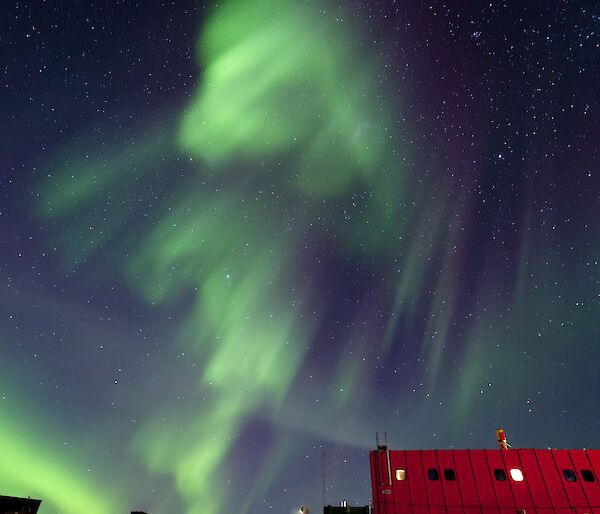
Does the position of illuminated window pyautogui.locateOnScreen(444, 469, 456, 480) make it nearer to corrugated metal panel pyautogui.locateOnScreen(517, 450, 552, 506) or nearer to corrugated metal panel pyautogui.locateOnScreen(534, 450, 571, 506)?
corrugated metal panel pyautogui.locateOnScreen(517, 450, 552, 506)

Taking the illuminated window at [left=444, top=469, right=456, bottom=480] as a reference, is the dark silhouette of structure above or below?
below

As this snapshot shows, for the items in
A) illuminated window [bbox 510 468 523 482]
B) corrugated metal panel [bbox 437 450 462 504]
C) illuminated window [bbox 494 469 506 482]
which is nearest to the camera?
corrugated metal panel [bbox 437 450 462 504]

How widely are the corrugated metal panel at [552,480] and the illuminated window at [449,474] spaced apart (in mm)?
6835

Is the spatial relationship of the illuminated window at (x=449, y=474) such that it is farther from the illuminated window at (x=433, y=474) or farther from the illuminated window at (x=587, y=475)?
the illuminated window at (x=587, y=475)

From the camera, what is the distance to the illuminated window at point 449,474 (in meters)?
36.0

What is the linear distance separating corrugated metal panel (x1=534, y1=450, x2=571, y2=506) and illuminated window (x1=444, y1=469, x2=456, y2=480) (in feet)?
22.4

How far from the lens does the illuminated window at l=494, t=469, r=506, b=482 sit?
116 ft

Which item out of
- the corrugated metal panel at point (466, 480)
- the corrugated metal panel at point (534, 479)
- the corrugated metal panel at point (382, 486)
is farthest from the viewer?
the corrugated metal panel at point (382, 486)

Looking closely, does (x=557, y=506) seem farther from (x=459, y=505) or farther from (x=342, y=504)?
(x=342, y=504)

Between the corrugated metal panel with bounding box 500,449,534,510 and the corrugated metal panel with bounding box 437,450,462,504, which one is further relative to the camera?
the corrugated metal panel with bounding box 437,450,462,504

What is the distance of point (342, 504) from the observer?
3959 centimetres

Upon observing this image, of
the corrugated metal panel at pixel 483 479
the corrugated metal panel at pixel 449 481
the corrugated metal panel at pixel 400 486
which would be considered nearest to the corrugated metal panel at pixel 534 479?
the corrugated metal panel at pixel 483 479

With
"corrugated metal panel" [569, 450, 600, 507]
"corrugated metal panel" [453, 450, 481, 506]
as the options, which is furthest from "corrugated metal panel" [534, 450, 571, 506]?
"corrugated metal panel" [453, 450, 481, 506]

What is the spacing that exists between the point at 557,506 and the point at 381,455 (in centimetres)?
1351
